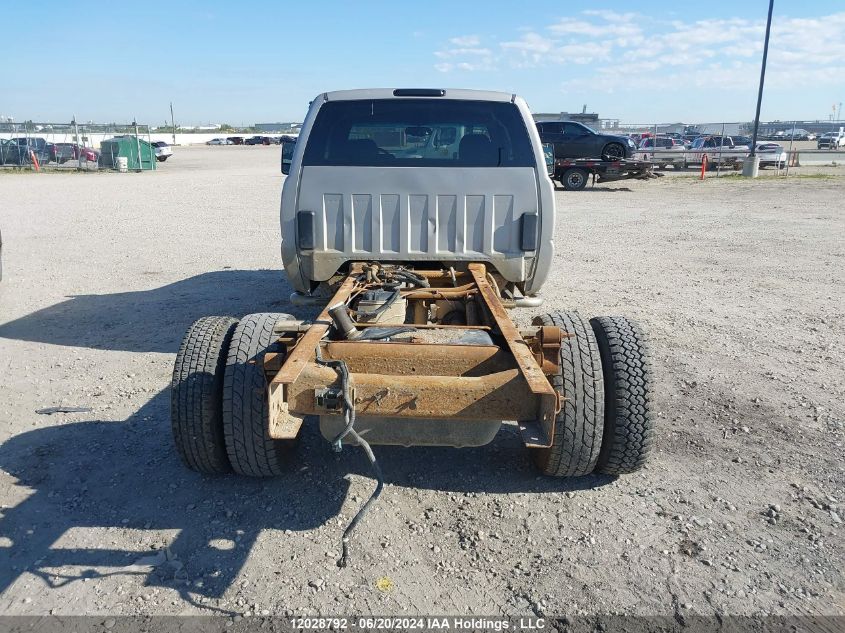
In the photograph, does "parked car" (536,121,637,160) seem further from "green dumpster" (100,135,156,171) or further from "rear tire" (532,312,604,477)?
"rear tire" (532,312,604,477)

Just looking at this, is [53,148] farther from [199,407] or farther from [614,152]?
[199,407]

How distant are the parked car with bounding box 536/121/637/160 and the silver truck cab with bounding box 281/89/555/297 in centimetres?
1882

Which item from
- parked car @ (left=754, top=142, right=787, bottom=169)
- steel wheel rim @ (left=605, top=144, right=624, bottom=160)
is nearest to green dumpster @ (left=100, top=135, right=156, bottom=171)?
steel wheel rim @ (left=605, top=144, right=624, bottom=160)

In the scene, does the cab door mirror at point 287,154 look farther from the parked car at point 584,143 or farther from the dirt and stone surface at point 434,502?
the parked car at point 584,143

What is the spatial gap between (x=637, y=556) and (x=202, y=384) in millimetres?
2308

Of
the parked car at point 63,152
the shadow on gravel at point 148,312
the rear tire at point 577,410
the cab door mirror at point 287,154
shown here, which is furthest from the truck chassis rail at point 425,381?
the parked car at point 63,152

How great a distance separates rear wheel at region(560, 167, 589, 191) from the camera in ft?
76.2

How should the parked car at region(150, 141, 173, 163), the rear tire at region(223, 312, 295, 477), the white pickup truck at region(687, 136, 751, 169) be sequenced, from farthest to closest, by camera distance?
the parked car at region(150, 141, 173, 163) < the white pickup truck at region(687, 136, 751, 169) < the rear tire at region(223, 312, 295, 477)

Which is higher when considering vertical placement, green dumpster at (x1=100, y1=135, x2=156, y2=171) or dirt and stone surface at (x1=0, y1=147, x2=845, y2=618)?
green dumpster at (x1=100, y1=135, x2=156, y2=171)

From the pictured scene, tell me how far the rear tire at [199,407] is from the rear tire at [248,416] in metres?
0.10

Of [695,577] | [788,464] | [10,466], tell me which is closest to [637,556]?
[695,577]

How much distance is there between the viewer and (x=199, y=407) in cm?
355

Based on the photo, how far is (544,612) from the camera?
2820 mm

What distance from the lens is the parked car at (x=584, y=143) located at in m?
23.4
